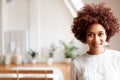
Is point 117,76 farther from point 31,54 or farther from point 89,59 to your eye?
point 31,54

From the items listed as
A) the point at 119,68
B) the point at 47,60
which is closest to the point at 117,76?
the point at 119,68

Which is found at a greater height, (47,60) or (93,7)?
(93,7)

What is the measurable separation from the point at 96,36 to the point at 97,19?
0.32 ft

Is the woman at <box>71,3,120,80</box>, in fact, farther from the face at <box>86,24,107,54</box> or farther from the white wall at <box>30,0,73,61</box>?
the white wall at <box>30,0,73,61</box>

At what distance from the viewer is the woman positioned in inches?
49.7

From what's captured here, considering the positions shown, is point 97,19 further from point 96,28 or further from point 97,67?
A: point 97,67

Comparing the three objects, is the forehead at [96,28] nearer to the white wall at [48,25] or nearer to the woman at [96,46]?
the woman at [96,46]

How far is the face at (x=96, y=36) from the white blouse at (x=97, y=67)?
0.07 meters

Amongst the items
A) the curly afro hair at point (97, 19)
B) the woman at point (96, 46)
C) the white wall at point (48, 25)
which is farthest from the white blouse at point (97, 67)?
the white wall at point (48, 25)

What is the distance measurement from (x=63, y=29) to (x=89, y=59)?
13.2 ft

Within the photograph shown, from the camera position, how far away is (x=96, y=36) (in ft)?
4.14

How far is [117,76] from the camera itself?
124 centimetres

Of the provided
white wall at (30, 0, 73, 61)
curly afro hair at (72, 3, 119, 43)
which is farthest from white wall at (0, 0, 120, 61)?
curly afro hair at (72, 3, 119, 43)

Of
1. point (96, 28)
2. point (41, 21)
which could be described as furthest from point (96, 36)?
point (41, 21)
